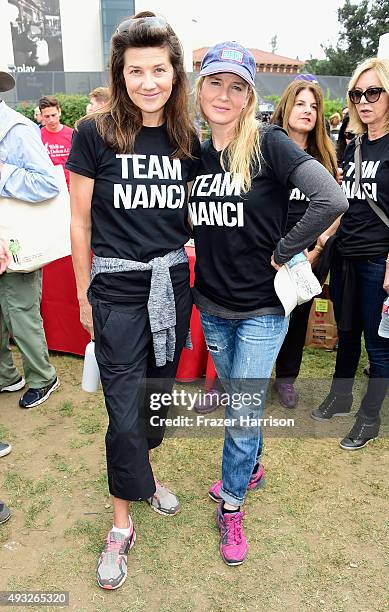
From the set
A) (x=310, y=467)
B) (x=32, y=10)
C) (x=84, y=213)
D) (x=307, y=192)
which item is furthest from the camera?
(x=32, y=10)

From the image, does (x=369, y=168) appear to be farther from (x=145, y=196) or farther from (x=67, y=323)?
(x=67, y=323)

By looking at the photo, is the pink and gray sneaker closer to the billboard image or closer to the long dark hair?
the long dark hair

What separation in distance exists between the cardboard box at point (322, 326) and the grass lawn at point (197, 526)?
109cm

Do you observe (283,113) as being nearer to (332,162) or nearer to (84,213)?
(332,162)

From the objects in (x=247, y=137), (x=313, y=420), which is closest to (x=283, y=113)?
(x=247, y=137)

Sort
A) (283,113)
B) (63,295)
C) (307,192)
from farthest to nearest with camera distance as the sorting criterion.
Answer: (63,295), (283,113), (307,192)

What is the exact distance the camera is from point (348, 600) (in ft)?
6.55

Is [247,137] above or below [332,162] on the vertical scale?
above

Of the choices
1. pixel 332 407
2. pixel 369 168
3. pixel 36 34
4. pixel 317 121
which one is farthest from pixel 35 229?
pixel 36 34

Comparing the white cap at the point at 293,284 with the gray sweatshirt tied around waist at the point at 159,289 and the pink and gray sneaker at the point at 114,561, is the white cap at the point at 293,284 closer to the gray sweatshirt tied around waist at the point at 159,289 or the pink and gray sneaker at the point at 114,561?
the gray sweatshirt tied around waist at the point at 159,289

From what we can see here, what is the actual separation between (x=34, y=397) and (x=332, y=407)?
1.90m

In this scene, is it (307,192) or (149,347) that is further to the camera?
(149,347)

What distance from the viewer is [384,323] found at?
271 centimetres

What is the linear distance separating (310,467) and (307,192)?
1627 millimetres
